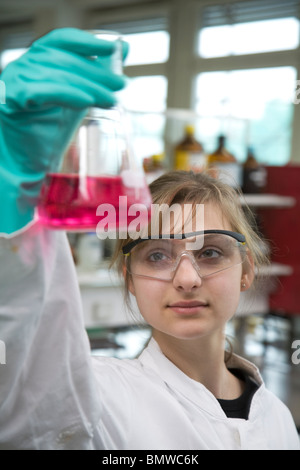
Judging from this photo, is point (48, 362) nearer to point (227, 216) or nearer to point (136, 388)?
point (136, 388)

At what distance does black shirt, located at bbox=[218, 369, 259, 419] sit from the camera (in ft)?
3.80

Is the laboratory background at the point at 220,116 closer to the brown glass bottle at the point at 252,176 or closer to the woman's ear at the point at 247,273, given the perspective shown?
the brown glass bottle at the point at 252,176

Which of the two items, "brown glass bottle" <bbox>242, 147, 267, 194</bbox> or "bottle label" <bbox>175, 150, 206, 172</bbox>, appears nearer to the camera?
"bottle label" <bbox>175, 150, 206, 172</bbox>

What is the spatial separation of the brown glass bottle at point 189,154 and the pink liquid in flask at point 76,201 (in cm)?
274

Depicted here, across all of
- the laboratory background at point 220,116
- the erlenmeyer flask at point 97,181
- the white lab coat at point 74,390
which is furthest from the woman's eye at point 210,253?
the laboratory background at point 220,116

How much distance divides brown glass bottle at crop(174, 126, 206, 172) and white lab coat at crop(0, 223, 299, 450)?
2403 mm

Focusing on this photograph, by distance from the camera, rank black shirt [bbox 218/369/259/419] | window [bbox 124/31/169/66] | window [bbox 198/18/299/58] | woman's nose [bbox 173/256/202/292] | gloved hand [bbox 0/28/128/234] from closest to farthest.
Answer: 1. gloved hand [bbox 0/28/128/234]
2. woman's nose [bbox 173/256/202/292]
3. black shirt [bbox 218/369/259/419]
4. window [bbox 198/18/299/58]
5. window [bbox 124/31/169/66]

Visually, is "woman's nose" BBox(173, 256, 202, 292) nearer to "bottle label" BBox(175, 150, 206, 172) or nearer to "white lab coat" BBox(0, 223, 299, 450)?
"white lab coat" BBox(0, 223, 299, 450)

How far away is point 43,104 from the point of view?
2.22ft

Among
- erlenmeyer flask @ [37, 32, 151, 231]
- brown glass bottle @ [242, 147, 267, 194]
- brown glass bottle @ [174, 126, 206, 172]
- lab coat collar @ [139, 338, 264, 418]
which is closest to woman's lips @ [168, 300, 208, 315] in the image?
lab coat collar @ [139, 338, 264, 418]

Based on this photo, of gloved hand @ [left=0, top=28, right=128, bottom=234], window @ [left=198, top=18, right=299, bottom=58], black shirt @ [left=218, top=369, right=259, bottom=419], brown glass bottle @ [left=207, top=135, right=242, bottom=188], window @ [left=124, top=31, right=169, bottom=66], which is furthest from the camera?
window @ [left=124, top=31, right=169, bottom=66]

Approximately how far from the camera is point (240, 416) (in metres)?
1.15

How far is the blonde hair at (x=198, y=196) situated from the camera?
1.16 meters

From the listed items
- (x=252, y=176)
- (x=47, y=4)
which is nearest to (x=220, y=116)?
(x=252, y=176)
